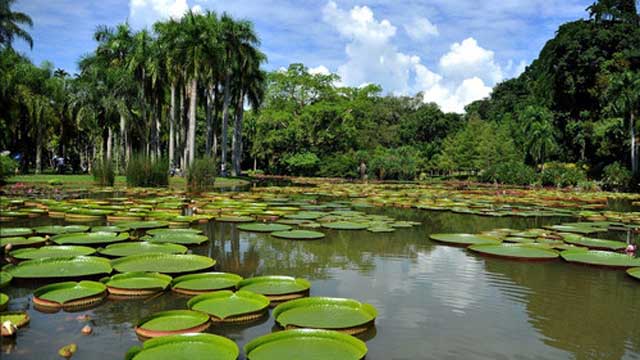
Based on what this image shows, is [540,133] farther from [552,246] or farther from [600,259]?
[600,259]

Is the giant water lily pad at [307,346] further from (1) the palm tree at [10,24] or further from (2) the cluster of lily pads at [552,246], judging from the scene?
(1) the palm tree at [10,24]

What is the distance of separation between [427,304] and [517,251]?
10.9 feet

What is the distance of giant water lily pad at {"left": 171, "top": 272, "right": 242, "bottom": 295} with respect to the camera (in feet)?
16.3

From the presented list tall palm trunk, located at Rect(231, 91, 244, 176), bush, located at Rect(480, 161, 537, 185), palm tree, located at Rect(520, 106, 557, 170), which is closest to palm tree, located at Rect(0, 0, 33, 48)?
tall palm trunk, located at Rect(231, 91, 244, 176)

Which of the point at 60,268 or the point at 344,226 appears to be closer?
the point at 60,268

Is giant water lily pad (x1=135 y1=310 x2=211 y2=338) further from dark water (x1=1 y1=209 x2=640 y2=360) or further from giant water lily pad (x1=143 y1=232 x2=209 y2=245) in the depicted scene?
giant water lily pad (x1=143 y1=232 x2=209 y2=245)

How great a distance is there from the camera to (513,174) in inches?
1395

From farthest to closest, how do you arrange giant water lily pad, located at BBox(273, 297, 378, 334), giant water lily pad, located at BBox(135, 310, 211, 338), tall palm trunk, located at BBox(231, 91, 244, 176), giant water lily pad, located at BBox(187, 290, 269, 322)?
tall palm trunk, located at BBox(231, 91, 244, 176) → giant water lily pad, located at BBox(187, 290, 269, 322) → giant water lily pad, located at BBox(273, 297, 378, 334) → giant water lily pad, located at BBox(135, 310, 211, 338)

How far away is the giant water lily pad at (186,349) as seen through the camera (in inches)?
127

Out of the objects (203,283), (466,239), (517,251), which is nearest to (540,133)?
(466,239)

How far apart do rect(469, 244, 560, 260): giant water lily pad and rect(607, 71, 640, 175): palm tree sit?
1088 inches

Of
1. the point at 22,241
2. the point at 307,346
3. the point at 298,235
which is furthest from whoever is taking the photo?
the point at 298,235

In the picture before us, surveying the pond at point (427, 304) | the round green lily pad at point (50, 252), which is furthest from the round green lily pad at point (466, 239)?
the round green lily pad at point (50, 252)

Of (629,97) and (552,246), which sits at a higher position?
(629,97)
